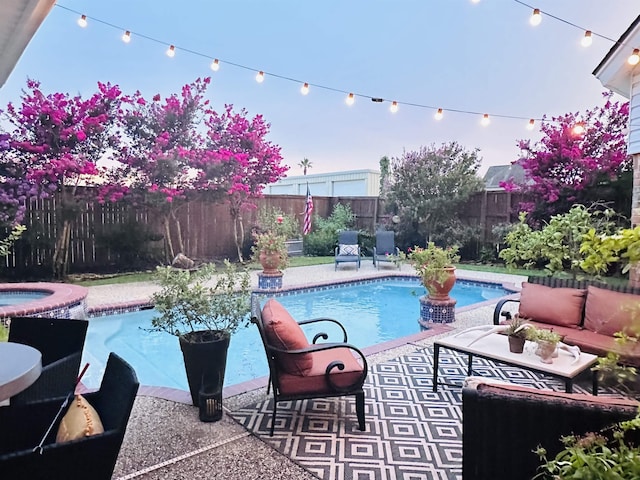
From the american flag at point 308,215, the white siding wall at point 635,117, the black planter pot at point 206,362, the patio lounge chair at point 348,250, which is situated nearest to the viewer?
the black planter pot at point 206,362

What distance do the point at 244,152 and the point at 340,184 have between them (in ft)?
29.2

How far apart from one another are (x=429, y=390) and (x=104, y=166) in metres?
8.01

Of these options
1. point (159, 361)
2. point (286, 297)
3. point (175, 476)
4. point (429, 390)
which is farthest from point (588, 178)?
point (175, 476)

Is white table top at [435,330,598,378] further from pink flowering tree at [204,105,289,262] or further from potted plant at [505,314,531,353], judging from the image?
pink flowering tree at [204,105,289,262]

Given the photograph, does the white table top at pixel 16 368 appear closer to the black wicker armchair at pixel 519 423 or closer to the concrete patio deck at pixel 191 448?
the concrete patio deck at pixel 191 448

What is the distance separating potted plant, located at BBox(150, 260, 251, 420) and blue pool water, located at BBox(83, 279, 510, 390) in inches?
54.2

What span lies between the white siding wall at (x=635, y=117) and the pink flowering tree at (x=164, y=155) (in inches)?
297

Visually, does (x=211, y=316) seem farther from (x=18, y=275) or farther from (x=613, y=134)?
(x=613, y=134)

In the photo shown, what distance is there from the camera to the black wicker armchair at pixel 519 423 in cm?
156

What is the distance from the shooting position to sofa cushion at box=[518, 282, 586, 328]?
156 inches

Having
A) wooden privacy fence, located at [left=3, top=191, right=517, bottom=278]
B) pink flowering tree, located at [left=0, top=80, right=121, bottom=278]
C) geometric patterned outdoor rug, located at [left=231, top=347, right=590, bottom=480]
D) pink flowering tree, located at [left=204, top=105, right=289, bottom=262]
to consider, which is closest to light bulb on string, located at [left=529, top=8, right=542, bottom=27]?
geometric patterned outdoor rug, located at [left=231, top=347, right=590, bottom=480]

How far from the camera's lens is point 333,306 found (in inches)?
297

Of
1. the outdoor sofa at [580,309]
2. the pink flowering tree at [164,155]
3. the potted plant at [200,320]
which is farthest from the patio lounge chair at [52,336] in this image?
the pink flowering tree at [164,155]

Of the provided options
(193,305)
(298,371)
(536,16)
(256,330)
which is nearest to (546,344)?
(298,371)
